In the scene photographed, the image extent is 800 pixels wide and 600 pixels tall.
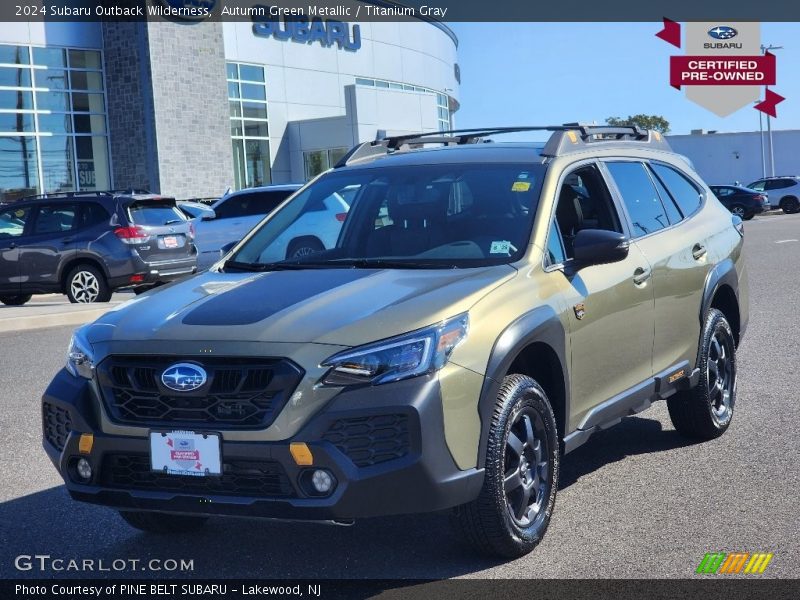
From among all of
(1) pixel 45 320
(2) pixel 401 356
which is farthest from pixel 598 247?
(1) pixel 45 320

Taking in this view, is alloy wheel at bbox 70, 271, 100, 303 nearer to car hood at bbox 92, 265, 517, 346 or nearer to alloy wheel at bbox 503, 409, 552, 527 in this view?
car hood at bbox 92, 265, 517, 346

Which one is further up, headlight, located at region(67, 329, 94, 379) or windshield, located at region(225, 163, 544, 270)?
windshield, located at region(225, 163, 544, 270)

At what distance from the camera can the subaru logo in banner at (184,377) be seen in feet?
13.8

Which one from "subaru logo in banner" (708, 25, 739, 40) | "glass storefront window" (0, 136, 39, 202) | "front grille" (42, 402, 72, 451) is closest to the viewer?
"front grille" (42, 402, 72, 451)

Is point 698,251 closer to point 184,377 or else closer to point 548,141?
point 548,141

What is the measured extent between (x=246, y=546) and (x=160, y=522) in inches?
18.1

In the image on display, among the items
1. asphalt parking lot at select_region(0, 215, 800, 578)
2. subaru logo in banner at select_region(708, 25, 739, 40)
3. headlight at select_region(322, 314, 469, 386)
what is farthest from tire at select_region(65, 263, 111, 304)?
subaru logo in banner at select_region(708, 25, 739, 40)

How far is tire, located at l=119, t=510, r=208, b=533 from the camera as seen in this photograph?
5.19 m

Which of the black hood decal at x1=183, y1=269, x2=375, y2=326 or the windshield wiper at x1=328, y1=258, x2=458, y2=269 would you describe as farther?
the windshield wiper at x1=328, y1=258, x2=458, y2=269

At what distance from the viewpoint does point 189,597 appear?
14.5 ft

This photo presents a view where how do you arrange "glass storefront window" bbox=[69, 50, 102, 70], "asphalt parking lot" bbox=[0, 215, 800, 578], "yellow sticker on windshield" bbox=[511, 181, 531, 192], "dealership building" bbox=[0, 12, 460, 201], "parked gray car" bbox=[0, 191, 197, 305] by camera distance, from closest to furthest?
1. "asphalt parking lot" bbox=[0, 215, 800, 578]
2. "yellow sticker on windshield" bbox=[511, 181, 531, 192]
3. "parked gray car" bbox=[0, 191, 197, 305]
4. "dealership building" bbox=[0, 12, 460, 201]
5. "glass storefront window" bbox=[69, 50, 102, 70]

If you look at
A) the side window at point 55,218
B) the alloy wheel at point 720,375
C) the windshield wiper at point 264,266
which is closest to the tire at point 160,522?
the windshield wiper at point 264,266

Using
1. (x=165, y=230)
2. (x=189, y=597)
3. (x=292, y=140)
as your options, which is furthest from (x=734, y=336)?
(x=292, y=140)

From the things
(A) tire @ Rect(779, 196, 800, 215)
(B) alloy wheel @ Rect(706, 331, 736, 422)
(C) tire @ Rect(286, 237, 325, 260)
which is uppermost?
(C) tire @ Rect(286, 237, 325, 260)
